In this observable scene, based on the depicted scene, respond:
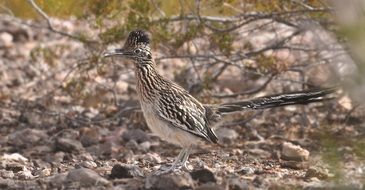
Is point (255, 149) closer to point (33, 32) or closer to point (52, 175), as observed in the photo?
point (52, 175)

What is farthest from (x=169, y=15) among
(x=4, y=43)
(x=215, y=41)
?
(x=4, y=43)

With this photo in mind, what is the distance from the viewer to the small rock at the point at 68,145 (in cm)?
1102

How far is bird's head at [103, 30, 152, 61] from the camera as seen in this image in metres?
8.55

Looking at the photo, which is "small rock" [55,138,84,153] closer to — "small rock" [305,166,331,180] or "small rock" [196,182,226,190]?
"small rock" [305,166,331,180]

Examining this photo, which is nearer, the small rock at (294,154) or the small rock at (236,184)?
the small rock at (236,184)

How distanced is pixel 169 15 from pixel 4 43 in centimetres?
628

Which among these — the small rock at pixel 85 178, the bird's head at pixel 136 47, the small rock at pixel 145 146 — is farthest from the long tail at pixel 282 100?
the small rock at pixel 145 146

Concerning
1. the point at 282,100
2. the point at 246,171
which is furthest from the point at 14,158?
the point at 282,100

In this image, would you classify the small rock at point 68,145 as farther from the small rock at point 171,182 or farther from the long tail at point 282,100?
the small rock at point 171,182

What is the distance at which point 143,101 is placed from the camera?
8531 millimetres

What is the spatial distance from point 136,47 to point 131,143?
9.78 ft

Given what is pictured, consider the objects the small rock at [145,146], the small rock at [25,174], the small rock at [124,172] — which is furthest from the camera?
the small rock at [145,146]

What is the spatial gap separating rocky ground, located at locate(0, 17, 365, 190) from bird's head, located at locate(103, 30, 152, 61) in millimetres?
1107

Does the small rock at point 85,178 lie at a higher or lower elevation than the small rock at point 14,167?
higher
